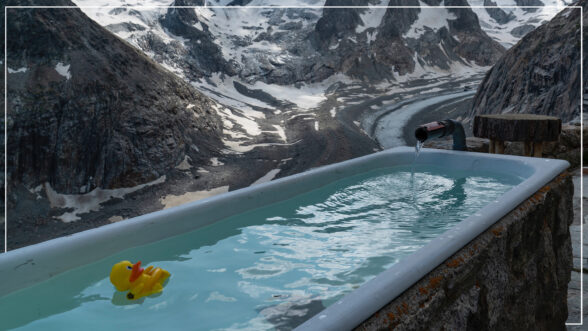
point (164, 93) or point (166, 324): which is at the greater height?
point (164, 93)

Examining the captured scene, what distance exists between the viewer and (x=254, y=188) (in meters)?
1.93

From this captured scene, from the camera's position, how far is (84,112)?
9.73 metres

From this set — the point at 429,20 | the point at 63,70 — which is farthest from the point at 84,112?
the point at 429,20

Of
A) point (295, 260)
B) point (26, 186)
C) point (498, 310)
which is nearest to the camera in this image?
point (498, 310)

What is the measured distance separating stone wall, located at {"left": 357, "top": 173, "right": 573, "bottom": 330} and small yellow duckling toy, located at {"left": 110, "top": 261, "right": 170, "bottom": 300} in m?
0.66

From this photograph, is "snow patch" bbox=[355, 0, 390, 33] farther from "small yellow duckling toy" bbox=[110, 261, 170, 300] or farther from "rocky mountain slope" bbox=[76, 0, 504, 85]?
"small yellow duckling toy" bbox=[110, 261, 170, 300]

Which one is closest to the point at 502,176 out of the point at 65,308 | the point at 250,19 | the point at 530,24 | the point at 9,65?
the point at 65,308

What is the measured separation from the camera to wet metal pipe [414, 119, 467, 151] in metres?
2.35

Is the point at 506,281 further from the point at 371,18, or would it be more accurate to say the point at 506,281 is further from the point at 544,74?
the point at 371,18

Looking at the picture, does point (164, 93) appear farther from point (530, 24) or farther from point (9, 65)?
point (530, 24)

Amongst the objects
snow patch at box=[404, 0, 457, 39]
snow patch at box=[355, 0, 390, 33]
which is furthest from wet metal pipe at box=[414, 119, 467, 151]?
snow patch at box=[404, 0, 457, 39]

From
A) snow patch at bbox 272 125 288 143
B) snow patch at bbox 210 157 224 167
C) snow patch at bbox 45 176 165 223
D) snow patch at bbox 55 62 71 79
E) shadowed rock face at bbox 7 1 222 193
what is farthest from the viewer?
snow patch at bbox 272 125 288 143

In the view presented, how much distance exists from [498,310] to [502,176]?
4.23 feet

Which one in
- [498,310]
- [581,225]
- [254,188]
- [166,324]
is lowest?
[581,225]
